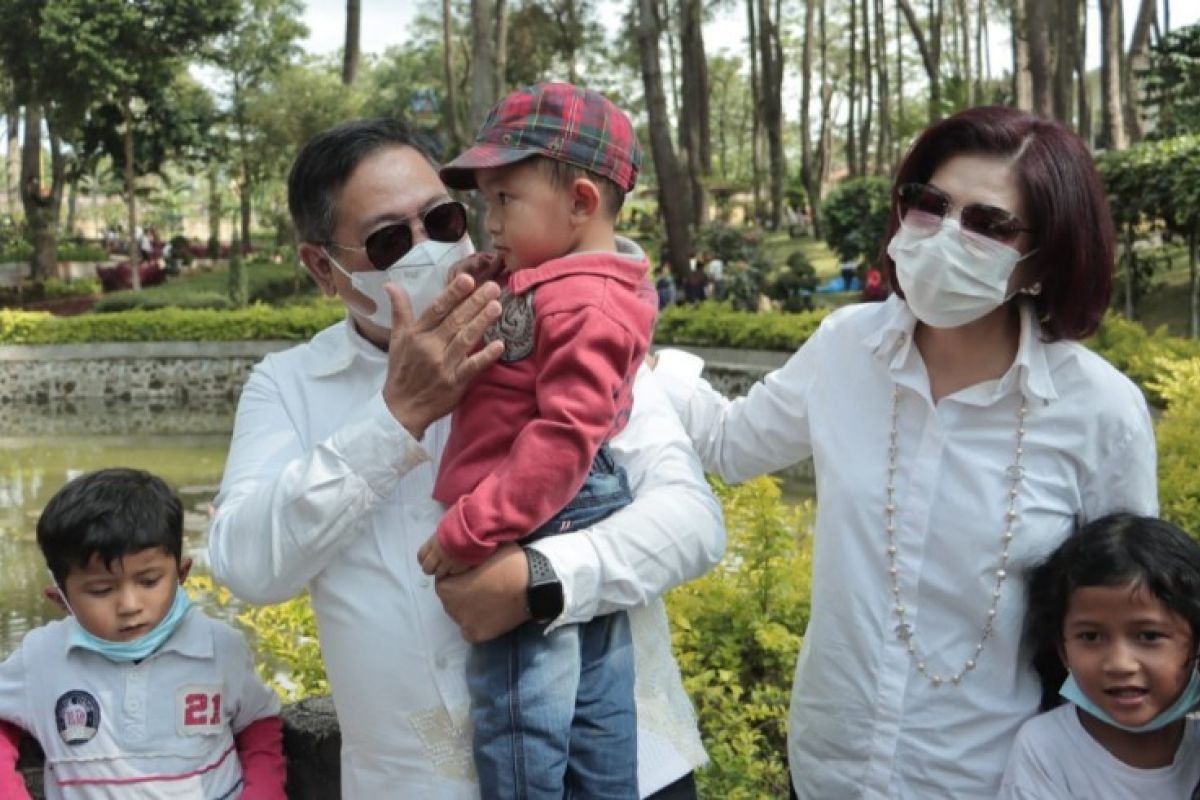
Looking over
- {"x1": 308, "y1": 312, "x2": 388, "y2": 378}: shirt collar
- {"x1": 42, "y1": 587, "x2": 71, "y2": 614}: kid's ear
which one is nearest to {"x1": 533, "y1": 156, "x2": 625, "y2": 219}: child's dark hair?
{"x1": 308, "y1": 312, "x2": 388, "y2": 378}: shirt collar

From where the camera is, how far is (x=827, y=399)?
1830 millimetres

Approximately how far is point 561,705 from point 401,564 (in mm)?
Result: 271

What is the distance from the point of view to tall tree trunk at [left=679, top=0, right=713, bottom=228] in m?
24.1

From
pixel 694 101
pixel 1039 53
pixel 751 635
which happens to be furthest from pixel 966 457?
pixel 694 101

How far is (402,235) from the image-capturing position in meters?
1.73

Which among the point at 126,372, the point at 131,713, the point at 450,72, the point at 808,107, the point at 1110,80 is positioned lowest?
the point at 126,372

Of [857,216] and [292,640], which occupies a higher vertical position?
[857,216]

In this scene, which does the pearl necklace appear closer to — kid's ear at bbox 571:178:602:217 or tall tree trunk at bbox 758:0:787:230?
kid's ear at bbox 571:178:602:217

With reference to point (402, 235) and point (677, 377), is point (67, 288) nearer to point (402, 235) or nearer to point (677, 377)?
point (677, 377)

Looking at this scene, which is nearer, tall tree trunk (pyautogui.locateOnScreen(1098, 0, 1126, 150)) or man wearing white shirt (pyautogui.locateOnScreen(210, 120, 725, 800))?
man wearing white shirt (pyautogui.locateOnScreen(210, 120, 725, 800))

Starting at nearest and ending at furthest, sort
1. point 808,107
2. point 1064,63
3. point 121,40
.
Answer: point 1064,63
point 121,40
point 808,107

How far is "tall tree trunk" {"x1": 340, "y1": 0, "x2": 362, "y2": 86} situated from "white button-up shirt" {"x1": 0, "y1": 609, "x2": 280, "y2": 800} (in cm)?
2517

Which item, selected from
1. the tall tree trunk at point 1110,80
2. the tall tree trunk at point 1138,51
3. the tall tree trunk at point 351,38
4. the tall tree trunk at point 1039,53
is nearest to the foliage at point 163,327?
the tall tree trunk at point 1039,53

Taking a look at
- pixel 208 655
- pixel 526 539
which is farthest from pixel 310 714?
pixel 526 539
